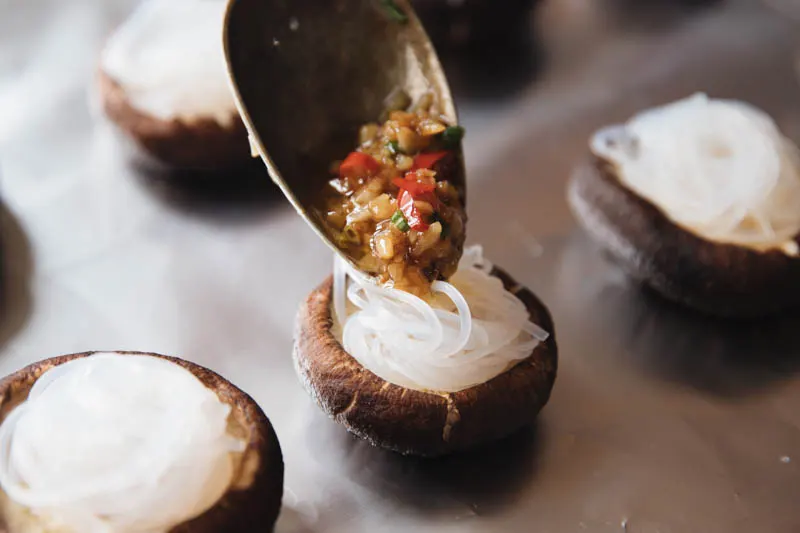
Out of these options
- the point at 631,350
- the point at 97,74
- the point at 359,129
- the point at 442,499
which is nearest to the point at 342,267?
the point at 359,129

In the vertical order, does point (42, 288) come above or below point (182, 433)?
below

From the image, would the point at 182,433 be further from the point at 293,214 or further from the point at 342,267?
the point at 293,214

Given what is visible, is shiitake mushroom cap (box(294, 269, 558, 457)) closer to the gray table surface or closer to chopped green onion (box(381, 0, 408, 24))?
the gray table surface

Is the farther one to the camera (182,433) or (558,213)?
(558,213)

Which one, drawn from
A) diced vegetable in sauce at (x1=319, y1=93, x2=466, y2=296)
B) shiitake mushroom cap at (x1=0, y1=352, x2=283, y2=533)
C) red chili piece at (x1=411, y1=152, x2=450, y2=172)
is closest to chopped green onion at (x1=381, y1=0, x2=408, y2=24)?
diced vegetable in sauce at (x1=319, y1=93, x2=466, y2=296)

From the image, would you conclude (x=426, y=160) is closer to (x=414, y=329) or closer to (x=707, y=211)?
(x=414, y=329)

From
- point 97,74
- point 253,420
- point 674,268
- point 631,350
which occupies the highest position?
point 97,74
